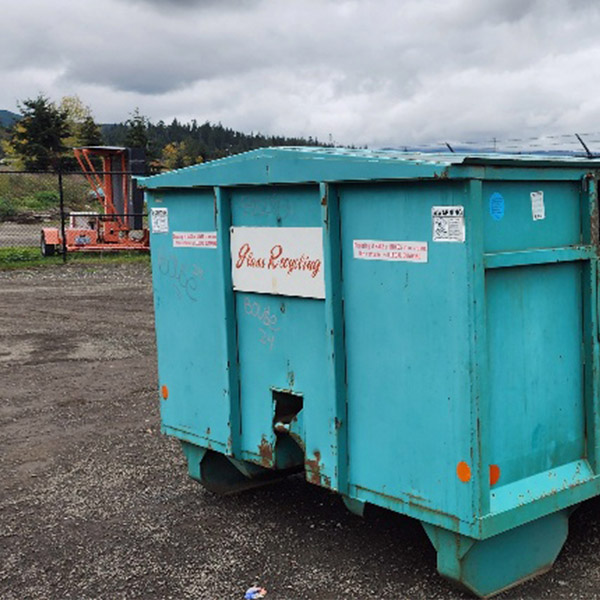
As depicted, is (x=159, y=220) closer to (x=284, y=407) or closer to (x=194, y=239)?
(x=194, y=239)

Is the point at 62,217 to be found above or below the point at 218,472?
above

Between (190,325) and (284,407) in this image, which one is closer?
(284,407)

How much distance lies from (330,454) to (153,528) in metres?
1.28

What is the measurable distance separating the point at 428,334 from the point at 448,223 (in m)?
0.49

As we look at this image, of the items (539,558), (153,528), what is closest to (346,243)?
(539,558)

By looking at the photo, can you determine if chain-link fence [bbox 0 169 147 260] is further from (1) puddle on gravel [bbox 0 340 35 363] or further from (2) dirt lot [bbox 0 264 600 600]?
(2) dirt lot [bbox 0 264 600 600]

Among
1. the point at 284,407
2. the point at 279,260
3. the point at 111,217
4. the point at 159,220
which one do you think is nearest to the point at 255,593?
the point at 284,407

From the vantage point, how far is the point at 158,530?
4.80 metres

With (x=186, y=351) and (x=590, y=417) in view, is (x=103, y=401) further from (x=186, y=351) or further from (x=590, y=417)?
(x=590, y=417)

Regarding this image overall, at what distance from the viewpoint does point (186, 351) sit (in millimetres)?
5066

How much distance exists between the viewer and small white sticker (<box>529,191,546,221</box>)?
3756 mm

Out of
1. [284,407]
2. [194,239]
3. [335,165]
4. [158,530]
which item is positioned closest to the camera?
[335,165]

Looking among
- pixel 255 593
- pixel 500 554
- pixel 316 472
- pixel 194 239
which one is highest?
pixel 194 239

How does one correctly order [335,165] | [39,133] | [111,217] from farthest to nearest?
1. [39,133]
2. [111,217]
3. [335,165]
